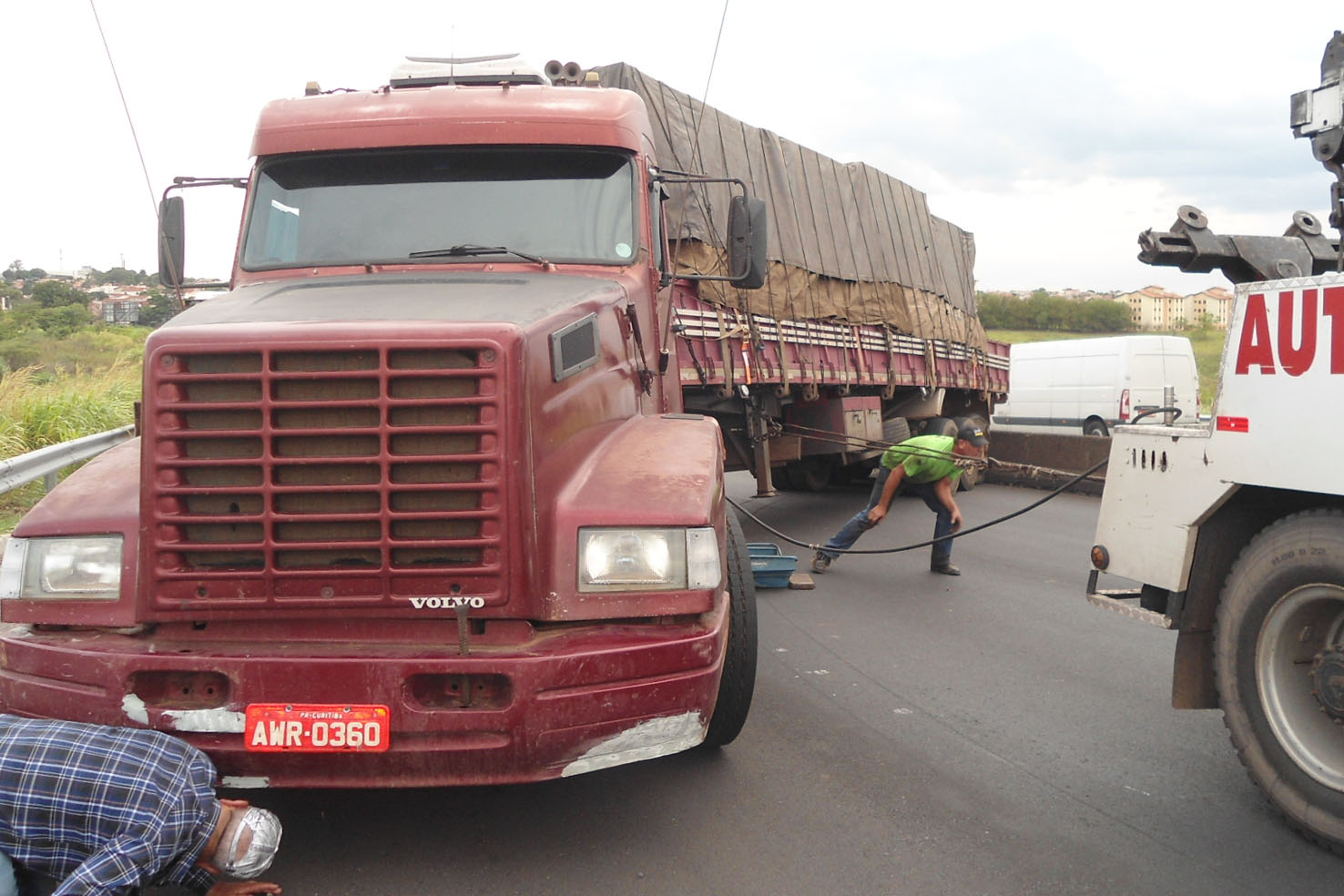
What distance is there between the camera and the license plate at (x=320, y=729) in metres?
3.29

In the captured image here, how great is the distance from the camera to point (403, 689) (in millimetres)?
3320

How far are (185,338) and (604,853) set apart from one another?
6.93 ft

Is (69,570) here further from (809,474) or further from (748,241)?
(809,474)

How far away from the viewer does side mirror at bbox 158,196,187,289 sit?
5.63 metres

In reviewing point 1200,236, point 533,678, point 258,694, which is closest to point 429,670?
point 533,678

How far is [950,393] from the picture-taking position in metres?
16.2

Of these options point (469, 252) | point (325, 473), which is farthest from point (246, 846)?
point (469, 252)

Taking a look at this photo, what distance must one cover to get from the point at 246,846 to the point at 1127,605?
3312 millimetres

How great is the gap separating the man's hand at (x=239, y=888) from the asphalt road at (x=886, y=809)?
8.4 inches

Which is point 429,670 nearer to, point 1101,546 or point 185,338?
point 185,338

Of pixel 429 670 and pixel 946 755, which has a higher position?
pixel 429 670

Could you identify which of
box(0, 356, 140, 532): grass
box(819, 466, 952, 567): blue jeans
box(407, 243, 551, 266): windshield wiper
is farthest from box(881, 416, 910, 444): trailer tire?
box(407, 243, 551, 266): windshield wiper

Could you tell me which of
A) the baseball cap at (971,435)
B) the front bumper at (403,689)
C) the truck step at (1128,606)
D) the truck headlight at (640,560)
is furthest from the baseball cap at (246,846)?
the baseball cap at (971,435)

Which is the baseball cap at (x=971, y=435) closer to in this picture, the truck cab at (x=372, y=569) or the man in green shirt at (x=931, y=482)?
the man in green shirt at (x=931, y=482)
